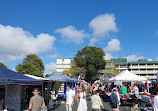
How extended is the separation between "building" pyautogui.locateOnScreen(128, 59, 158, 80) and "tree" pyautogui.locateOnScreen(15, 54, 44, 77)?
5438 centimetres

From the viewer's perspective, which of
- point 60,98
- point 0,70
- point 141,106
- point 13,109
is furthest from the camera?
point 60,98

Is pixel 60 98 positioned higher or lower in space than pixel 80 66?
lower

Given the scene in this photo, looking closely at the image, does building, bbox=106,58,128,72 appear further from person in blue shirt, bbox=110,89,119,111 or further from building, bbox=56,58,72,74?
person in blue shirt, bbox=110,89,119,111

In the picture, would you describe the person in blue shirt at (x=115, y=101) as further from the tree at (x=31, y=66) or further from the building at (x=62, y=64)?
the building at (x=62, y=64)

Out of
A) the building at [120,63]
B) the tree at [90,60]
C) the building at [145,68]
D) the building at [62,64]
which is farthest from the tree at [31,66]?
the building at [62,64]

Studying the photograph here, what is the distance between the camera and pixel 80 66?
179ft

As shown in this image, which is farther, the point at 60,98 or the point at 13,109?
the point at 60,98

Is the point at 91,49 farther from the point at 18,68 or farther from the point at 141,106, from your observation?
the point at 141,106

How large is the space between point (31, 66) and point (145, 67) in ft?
205

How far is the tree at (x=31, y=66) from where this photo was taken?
182 ft

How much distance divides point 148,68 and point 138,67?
5.11 m

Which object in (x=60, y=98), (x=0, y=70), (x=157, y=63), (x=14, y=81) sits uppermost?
(x=157, y=63)

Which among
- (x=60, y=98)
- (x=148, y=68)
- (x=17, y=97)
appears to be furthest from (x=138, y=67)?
(x=17, y=97)

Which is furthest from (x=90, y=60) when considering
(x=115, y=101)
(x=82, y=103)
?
(x=82, y=103)
